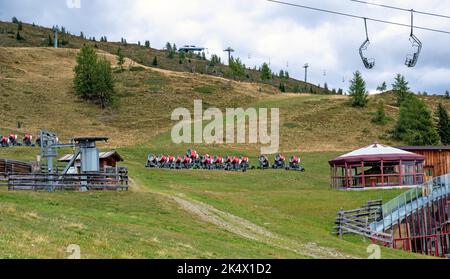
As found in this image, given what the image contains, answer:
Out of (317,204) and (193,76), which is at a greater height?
(193,76)

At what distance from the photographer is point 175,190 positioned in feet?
149

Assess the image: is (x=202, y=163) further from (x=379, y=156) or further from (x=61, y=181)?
(x=61, y=181)

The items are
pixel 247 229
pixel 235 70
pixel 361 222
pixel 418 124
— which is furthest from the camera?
pixel 235 70

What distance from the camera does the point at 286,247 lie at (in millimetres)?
29094

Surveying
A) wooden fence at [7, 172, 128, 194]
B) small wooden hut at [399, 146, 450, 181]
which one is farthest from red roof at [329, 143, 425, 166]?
wooden fence at [7, 172, 128, 194]

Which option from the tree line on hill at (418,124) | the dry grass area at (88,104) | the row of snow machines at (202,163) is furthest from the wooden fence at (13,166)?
the tree line on hill at (418,124)

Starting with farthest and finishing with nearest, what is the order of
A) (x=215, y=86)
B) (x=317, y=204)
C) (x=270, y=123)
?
1. (x=215, y=86)
2. (x=270, y=123)
3. (x=317, y=204)

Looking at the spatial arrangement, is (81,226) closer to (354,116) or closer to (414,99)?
(414,99)

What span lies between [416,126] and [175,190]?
48.2 meters

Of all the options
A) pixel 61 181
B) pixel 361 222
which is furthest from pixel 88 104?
pixel 361 222

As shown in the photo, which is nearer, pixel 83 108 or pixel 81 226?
pixel 81 226

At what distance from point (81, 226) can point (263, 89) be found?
112 m

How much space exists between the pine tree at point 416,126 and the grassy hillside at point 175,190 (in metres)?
3.63
